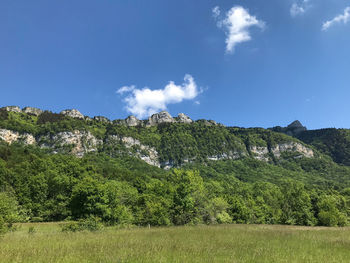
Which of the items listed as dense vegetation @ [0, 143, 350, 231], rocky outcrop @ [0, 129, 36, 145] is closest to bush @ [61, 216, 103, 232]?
dense vegetation @ [0, 143, 350, 231]

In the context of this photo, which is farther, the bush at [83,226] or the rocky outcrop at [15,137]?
the rocky outcrop at [15,137]

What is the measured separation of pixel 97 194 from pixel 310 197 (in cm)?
5941

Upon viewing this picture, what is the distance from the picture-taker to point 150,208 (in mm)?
30359

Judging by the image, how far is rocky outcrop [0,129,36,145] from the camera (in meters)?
172

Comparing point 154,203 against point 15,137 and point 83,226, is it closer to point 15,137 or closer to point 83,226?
point 83,226

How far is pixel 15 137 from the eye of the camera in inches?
7156

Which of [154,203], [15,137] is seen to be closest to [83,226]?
[154,203]

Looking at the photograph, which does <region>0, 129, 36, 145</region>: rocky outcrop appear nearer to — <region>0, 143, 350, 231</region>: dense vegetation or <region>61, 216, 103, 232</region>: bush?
<region>0, 143, 350, 231</region>: dense vegetation

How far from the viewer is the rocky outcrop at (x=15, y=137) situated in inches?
6783

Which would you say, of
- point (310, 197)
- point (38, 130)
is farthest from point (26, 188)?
point (38, 130)

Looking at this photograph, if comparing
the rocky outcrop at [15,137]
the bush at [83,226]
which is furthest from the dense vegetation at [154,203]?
the rocky outcrop at [15,137]

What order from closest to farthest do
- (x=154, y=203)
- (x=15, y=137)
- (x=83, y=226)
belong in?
(x=83, y=226), (x=154, y=203), (x=15, y=137)

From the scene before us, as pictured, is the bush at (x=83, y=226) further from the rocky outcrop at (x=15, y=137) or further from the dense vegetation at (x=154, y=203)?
the rocky outcrop at (x=15, y=137)

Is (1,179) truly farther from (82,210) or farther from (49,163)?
(82,210)
